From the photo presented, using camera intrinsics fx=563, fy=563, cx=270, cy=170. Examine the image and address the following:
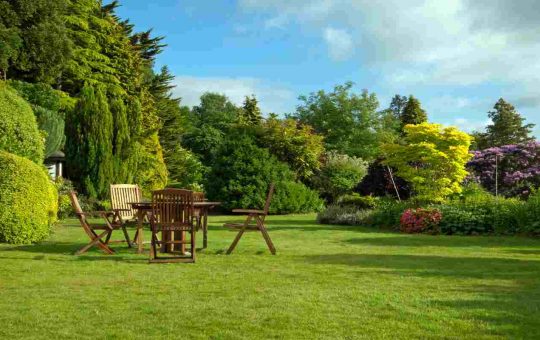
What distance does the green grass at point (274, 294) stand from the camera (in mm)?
4543

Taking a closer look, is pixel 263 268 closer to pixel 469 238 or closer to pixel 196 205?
pixel 196 205

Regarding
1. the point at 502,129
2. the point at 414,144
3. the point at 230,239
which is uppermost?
the point at 502,129

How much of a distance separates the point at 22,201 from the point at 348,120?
3589cm

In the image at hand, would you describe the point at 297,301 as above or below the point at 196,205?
below

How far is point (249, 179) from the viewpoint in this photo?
24.8 m

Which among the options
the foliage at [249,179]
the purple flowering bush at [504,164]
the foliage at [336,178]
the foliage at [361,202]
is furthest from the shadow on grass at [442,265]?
the foliage at [336,178]

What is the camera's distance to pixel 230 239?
1250cm

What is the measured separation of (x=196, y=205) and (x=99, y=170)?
45.4ft

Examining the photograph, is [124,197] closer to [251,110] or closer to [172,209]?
[172,209]

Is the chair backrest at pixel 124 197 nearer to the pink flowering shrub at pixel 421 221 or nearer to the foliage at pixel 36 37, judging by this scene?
the pink flowering shrub at pixel 421 221

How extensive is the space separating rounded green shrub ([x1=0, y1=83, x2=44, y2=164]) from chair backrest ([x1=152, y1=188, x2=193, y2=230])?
5842 mm

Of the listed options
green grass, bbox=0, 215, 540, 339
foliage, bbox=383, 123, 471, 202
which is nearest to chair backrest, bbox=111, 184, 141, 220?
green grass, bbox=0, 215, 540, 339

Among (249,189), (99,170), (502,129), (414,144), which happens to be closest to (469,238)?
(414,144)

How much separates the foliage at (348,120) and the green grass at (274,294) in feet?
110
